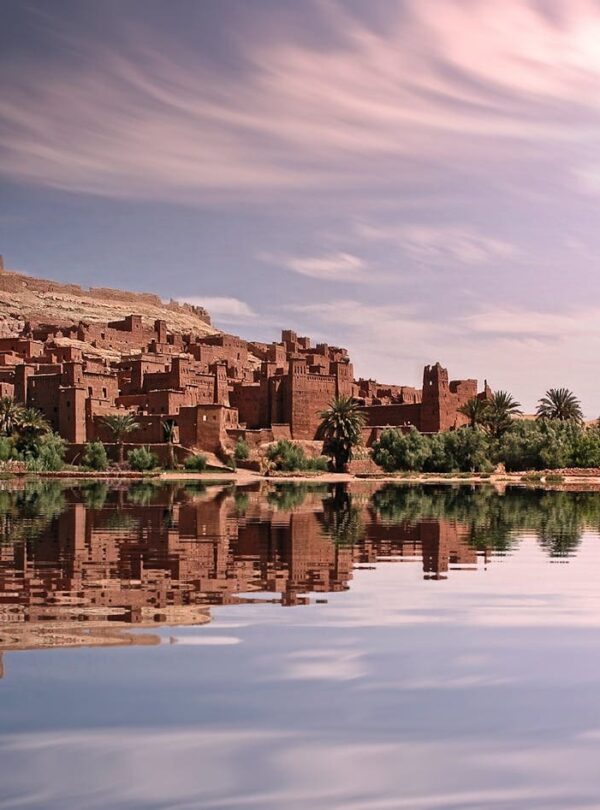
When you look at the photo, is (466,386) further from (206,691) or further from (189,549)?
(206,691)

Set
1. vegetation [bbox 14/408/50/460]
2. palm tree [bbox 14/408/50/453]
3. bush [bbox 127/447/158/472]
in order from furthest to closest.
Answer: palm tree [bbox 14/408/50/453] → vegetation [bbox 14/408/50/460] → bush [bbox 127/447/158/472]

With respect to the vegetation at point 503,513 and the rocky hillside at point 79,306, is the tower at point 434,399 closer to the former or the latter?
the vegetation at point 503,513

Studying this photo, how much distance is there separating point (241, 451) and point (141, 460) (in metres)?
6.24

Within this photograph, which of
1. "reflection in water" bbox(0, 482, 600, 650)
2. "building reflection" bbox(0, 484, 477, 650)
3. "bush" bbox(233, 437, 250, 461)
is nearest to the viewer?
"building reflection" bbox(0, 484, 477, 650)

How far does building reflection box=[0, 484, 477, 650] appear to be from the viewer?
33.5 feet

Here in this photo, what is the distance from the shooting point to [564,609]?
1116 centimetres

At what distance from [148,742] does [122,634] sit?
10.1ft

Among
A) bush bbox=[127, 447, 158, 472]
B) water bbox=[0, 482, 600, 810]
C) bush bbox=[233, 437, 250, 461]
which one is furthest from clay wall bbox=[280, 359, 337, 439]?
water bbox=[0, 482, 600, 810]

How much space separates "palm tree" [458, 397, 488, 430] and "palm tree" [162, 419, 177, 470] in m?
20.1

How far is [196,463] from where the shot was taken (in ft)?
196

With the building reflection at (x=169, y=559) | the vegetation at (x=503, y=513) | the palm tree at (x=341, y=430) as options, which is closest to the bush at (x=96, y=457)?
the palm tree at (x=341, y=430)

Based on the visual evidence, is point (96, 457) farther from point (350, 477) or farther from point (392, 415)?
point (392, 415)

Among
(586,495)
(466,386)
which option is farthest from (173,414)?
(586,495)

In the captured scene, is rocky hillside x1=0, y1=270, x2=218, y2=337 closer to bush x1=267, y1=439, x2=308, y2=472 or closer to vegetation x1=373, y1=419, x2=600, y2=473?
bush x1=267, y1=439, x2=308, y2=472
